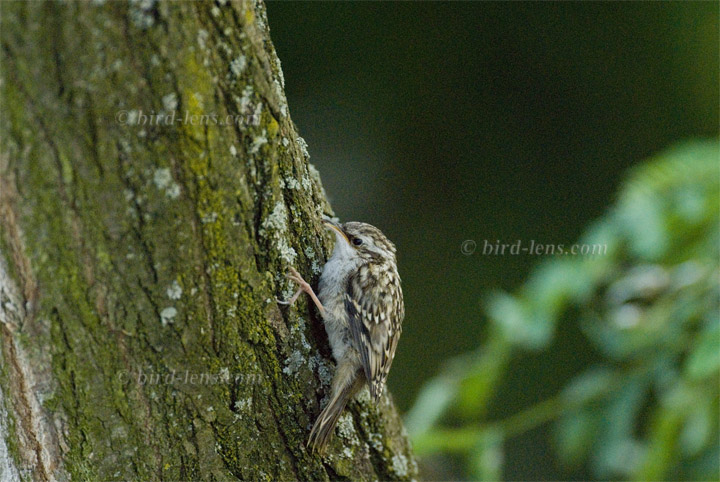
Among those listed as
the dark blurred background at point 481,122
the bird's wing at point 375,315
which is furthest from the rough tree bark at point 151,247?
the dark blurred background at point 481,122

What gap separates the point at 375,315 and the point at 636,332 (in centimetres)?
123

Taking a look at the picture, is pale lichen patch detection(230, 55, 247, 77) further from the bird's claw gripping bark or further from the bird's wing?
the bird's wing

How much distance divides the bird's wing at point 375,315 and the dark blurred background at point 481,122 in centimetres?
284

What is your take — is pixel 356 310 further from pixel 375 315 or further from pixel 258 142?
pixel 258 142

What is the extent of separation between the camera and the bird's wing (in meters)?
2.29

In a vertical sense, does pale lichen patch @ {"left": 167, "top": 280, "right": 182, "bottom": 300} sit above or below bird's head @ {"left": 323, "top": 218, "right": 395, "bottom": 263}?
below

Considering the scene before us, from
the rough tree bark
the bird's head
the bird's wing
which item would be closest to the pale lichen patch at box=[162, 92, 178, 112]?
the rough tree bark

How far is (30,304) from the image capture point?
1.48 m

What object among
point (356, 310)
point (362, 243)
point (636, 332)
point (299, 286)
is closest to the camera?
point (299, 286)

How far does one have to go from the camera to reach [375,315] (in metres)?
2.50

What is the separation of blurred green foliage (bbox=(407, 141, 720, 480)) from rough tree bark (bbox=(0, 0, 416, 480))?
1.31 m

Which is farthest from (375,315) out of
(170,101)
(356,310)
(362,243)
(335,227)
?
(170,101)

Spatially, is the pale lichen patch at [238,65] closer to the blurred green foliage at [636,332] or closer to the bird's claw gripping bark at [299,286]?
the bird's claw gripping bark at [299,286]

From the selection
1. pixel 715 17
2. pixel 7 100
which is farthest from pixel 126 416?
pixel 715 17
